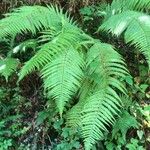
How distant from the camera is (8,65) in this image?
4.04 meters

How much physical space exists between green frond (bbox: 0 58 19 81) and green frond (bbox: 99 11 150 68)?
1.06 m

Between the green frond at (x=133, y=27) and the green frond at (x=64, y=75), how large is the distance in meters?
0.53

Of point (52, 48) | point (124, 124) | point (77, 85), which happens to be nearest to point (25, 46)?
point (52, 48)

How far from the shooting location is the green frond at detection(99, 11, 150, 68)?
353 centimetres

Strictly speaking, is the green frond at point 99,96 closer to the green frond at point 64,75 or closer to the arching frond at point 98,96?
the arching frond at point 98,96

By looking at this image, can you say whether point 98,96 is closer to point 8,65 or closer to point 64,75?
point 64,75

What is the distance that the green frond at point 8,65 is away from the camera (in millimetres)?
3946

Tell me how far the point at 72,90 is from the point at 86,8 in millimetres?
1550

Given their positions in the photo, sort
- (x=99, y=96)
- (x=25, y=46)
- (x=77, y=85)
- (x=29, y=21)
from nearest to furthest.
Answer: (x=99, y=96)
(x=77, y=85)
(x=29, y=21)
(x=25, y=46)

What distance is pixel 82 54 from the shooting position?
3.62 metres

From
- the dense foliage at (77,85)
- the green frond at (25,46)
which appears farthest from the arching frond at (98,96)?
the green frond at (25,46)

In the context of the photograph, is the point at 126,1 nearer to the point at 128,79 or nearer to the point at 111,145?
the point at 128,79

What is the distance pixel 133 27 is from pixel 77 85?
0.82 meters

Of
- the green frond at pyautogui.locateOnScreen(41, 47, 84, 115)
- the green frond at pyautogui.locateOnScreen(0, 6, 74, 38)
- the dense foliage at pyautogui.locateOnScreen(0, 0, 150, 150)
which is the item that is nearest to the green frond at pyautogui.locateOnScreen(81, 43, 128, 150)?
the dense foliage at pyautogui.locateOnScreen(0, 0, 150, 150)
